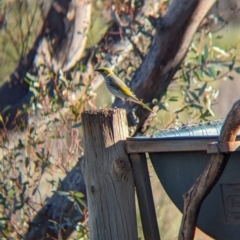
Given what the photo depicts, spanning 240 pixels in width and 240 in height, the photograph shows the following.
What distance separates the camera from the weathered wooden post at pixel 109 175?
257 cm

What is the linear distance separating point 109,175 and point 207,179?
423 millimetres

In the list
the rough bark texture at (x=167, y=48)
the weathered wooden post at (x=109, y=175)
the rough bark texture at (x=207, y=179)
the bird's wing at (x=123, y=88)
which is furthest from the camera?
the rough bark texture at (x=167, y=48)

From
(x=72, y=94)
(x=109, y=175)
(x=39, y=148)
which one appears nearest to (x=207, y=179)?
(x=109, y=175)

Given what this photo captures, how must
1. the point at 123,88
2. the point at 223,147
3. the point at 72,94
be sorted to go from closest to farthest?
the point at 223,147
the point at 123,88
the point at 72,94

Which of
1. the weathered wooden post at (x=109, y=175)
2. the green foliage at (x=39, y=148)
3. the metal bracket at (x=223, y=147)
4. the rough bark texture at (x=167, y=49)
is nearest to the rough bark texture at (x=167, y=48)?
the rough bark texture at (x=167, y=49)

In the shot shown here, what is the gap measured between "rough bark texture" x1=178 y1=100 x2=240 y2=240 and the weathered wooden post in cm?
25

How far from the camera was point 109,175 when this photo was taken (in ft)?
8.52

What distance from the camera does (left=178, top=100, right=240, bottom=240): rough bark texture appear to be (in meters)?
2.26

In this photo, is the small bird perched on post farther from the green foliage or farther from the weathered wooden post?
the weathered wooden post

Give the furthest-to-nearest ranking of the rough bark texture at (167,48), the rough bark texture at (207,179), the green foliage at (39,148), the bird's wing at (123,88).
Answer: the green foliage at (39,148) → the rough bark texture at (167,48) → the bird's wing at (123,88) → the rough bark texture at (207,179)

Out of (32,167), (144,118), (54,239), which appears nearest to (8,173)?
(32,167)

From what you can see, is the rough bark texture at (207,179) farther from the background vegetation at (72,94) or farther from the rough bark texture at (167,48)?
the rough bark texture at (167,48)

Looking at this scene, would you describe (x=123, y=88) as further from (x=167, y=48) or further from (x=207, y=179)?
(x=207, y=179)

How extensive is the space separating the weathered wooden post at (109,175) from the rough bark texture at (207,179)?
247mm
